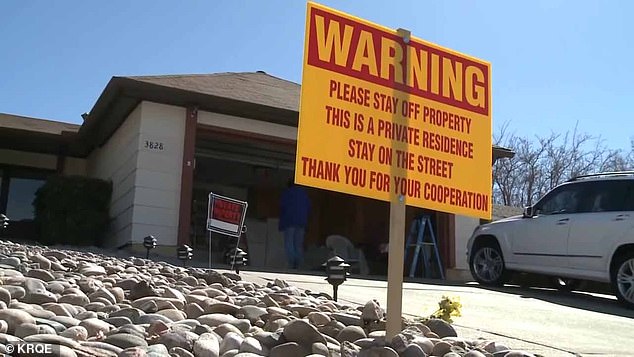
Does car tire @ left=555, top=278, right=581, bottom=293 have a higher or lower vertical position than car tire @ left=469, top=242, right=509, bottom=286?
lower

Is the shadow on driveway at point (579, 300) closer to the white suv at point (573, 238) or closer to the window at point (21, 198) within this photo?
the white suv at point (573, 238)

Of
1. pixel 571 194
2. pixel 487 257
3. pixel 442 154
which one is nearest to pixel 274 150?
pixel 487 257

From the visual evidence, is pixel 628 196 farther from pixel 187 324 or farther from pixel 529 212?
pixel 187 324

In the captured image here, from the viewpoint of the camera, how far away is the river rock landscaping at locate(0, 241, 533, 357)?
296 cm

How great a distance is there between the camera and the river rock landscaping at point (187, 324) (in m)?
2.96

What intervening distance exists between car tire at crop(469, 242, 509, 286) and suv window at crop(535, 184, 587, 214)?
3.29 feet

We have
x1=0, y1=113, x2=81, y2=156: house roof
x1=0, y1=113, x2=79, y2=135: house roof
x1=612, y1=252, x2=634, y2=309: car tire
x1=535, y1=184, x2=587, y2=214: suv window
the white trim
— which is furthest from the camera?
x1=0, y1=113, x2=79, y2=135: house roof

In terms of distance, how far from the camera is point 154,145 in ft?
36.3

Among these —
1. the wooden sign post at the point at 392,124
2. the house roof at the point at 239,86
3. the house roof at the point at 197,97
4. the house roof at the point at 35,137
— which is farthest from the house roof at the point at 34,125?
the wooden sign post at the point at 392,124

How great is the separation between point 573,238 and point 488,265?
69.9 inches

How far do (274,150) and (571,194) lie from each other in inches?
269

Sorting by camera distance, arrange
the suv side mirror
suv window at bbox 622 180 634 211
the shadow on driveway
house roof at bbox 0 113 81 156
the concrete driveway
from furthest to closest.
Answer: house roof at bbox 0 113 81 156 → the suv side mirror → suv window at bbox 622 180 634 211 → the shadow on driveway → the concrete driveway

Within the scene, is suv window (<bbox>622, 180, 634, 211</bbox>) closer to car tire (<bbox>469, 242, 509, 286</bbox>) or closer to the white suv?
the white suv

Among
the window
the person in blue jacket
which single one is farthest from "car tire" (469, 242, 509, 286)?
the window
